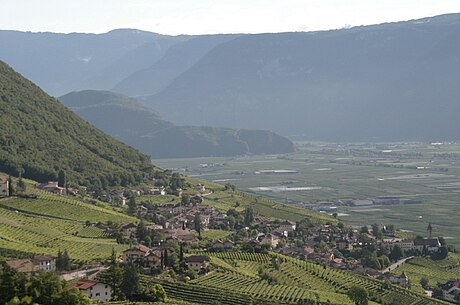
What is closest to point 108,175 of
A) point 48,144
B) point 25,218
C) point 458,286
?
point 48,144

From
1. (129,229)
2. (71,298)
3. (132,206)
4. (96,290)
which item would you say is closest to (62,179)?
(132,206)

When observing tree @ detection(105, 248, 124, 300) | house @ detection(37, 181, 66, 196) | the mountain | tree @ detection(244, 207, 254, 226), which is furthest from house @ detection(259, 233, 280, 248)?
tree @ detection(105, 248, 124, 300)

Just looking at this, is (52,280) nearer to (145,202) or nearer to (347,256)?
(347,256)

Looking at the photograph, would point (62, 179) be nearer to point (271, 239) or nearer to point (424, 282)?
point (271, 239)

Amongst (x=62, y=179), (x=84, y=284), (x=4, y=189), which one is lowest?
(x=84, y=284)

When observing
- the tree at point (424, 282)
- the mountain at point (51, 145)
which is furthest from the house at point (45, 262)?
the mountain at point (51, 145)

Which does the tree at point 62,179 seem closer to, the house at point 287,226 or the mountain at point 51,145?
the mountain at point 51,145
